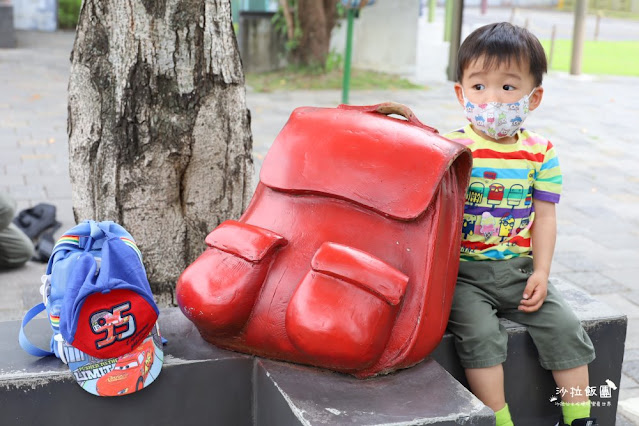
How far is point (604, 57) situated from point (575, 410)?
543 inches

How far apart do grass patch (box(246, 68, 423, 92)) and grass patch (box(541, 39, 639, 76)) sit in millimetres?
3507

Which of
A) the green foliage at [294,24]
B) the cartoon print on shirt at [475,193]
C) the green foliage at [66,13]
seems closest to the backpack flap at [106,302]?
the cartoon print on shirt at [475,193]

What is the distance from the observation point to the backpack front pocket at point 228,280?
2.08 meters

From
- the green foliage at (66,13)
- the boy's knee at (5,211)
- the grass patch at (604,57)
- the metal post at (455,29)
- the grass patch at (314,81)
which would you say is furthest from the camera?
the green foliage at (66,13)

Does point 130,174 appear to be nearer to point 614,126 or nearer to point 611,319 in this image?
point 611,319

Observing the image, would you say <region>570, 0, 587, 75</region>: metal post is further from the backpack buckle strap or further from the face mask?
the backpack buckle strap

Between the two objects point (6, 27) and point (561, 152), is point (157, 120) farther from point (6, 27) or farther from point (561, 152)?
point (6, 27)

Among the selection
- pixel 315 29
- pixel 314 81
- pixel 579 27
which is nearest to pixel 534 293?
pixel 314 81

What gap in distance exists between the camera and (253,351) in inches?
86.4

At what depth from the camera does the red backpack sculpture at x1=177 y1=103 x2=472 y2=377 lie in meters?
1.99

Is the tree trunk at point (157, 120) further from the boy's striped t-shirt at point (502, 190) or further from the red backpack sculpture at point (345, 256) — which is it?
the boy's striped t-shirt at point (502, 190)

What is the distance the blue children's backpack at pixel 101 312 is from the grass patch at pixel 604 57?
38.8 feet

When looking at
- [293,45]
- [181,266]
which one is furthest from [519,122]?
[293,45]

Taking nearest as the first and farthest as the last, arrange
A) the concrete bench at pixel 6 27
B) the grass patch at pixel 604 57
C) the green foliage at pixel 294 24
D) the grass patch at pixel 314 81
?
the grass patch at pixel 314 81, the green foliage at pixel 294 24, the concrete bench at pixel 6 27, the grass patch at pixel 604 57
